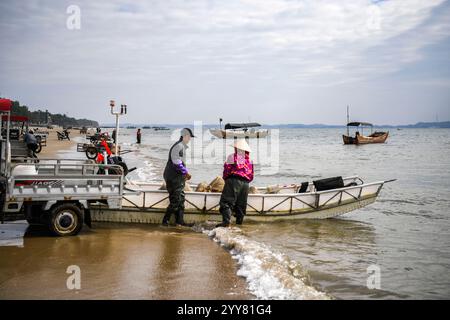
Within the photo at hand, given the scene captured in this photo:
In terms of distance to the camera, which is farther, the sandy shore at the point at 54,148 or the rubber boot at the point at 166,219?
the sandy shore at the point at 54,148

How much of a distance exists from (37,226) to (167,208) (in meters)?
2.71

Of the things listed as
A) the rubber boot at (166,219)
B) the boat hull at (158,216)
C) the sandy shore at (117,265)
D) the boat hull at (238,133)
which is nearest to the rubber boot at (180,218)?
the rubber boot at (166,219)

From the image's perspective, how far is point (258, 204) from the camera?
1002 centimetres

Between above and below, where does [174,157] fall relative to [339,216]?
above

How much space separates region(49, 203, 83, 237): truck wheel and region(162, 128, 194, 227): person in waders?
202 cm

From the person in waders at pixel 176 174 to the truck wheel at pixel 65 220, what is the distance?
2023 mm

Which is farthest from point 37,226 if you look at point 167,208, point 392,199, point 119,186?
point 392,199

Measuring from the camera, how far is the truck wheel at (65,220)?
7363 millimetres

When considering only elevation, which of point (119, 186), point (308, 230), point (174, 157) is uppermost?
point (174, 157)

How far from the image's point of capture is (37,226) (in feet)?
27.0

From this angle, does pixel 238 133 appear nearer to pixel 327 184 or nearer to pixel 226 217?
pixel 327 184

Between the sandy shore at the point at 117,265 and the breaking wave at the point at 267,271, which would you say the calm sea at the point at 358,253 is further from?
the sandy shore at the point at 117,265
